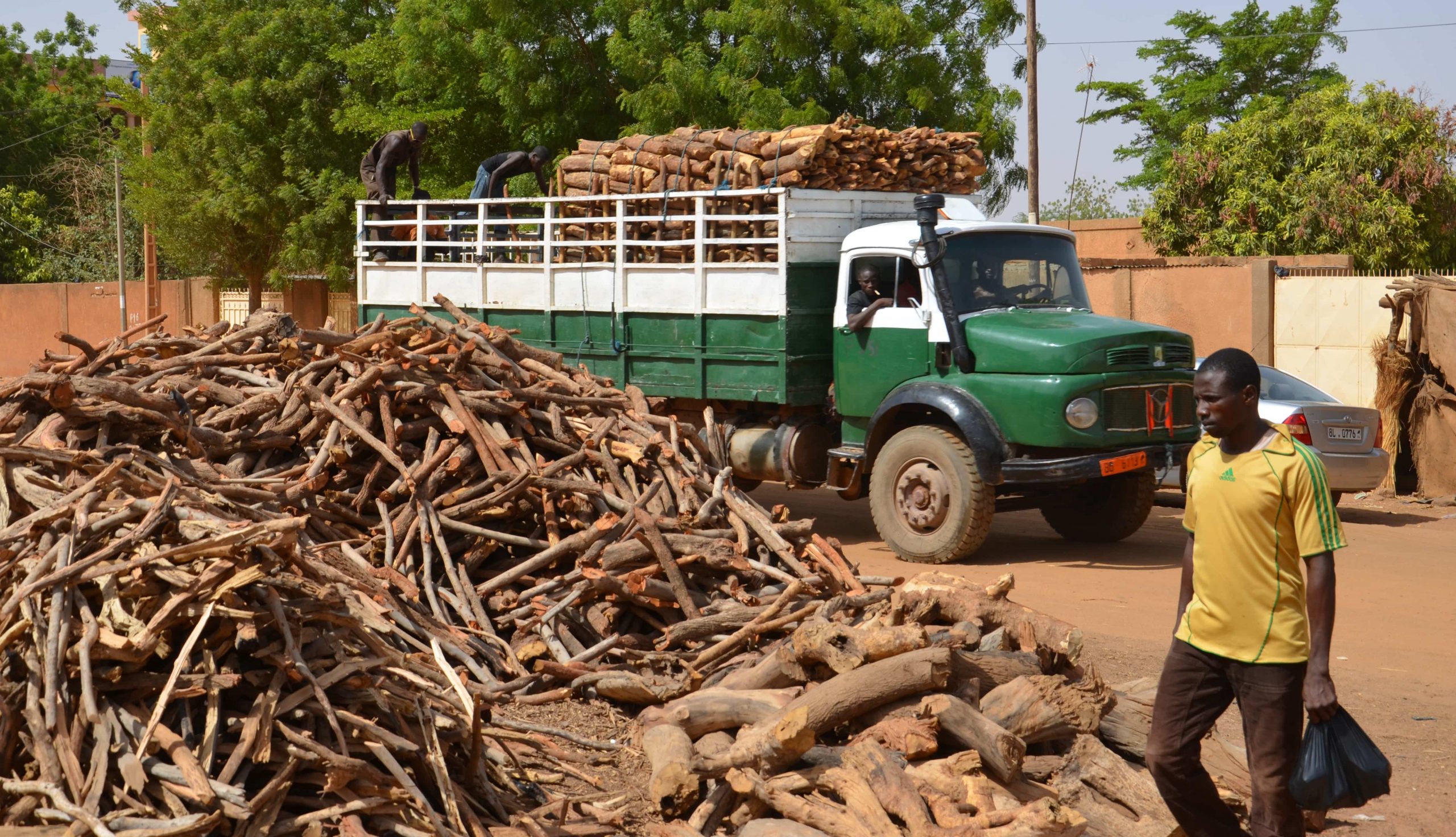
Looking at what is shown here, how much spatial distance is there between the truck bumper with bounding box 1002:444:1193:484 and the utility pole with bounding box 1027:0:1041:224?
458 inches

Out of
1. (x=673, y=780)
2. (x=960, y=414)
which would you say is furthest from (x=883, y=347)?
(x=673, y=780)

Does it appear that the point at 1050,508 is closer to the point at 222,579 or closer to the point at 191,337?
the point at 191,337

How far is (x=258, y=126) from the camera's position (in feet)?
84.9

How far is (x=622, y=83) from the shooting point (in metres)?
21.8

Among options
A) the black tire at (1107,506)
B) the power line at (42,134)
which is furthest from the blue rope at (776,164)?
the power line at (42,134)

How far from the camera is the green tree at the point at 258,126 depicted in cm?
2534

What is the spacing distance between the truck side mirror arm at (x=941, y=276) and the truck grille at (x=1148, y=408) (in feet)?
3.64

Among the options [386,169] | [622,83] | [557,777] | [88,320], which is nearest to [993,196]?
[622,83]

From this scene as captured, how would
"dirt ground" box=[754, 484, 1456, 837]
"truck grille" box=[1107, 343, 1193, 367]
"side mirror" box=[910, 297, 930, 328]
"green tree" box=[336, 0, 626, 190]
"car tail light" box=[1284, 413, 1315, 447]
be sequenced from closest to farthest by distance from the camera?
"dirt ground" box=[754, 484, 1456, 837] < "truck grille" box=[1107, 343, 1193, 367] < "side mirror" box=[910, 297, 930, 328] < "car tail light" box=[1284, 413, 1315, 447] < "green tree" box=[336, 0, 626, 190]

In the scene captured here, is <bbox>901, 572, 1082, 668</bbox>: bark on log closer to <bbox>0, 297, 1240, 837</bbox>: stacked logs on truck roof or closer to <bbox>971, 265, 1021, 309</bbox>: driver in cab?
<bbox>0, 297, 1240, 837</bbox>: stacked logs on truck roof

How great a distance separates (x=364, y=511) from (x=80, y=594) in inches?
122

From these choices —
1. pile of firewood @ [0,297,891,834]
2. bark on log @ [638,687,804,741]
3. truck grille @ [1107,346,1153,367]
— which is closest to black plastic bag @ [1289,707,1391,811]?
bark on log @ [638,687,804,741]

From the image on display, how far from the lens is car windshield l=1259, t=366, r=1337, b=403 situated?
43.7 ft

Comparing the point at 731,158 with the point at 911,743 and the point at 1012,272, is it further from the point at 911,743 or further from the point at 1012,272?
the point at 911,743
